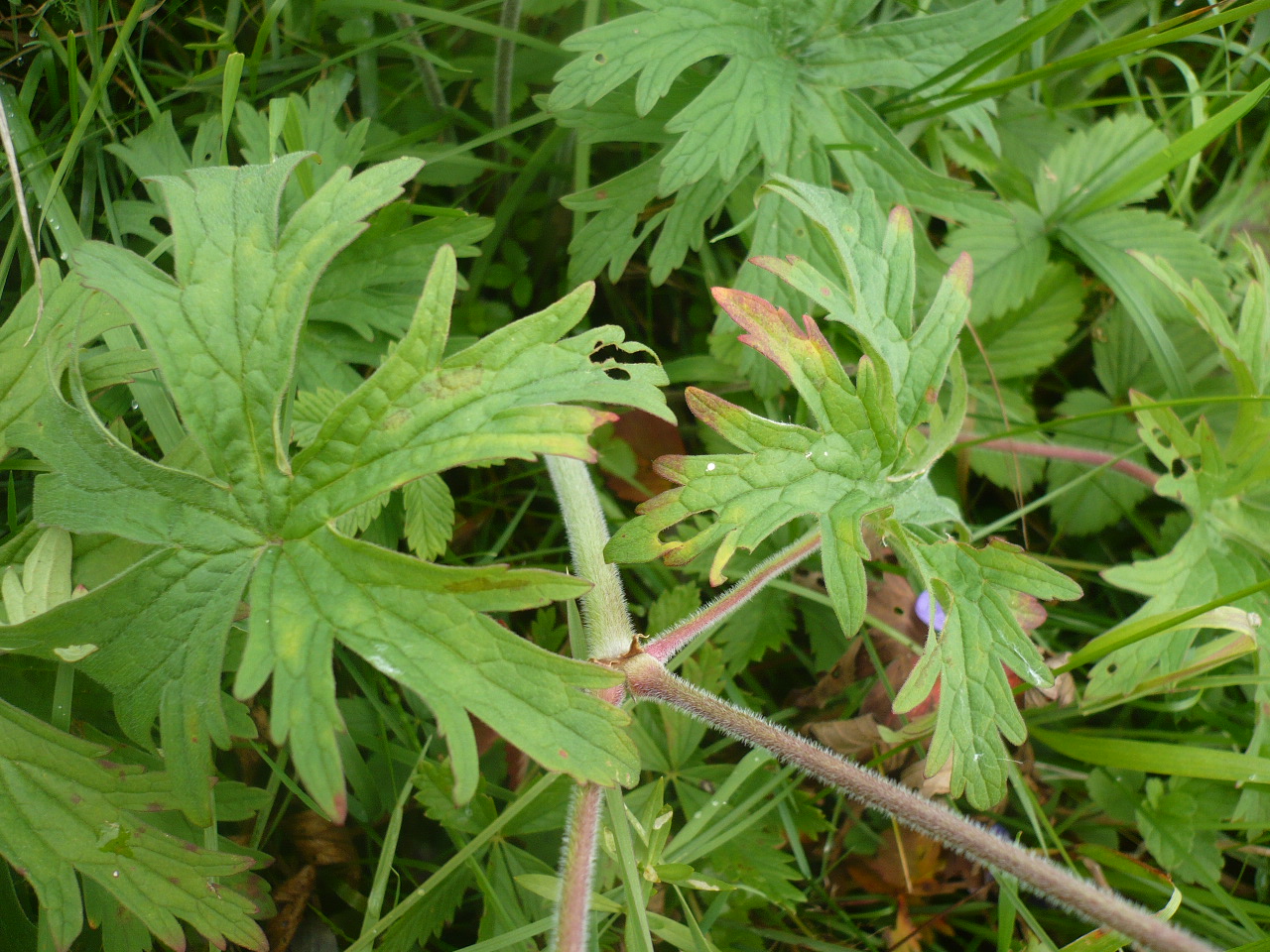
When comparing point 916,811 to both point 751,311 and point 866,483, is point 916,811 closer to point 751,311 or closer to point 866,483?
point 866,483

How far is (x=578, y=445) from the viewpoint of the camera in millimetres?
1296

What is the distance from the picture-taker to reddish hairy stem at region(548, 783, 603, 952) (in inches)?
60.0

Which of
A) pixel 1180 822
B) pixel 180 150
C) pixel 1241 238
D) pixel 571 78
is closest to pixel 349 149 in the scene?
pixel 180 150

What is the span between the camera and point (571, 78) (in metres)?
1.94

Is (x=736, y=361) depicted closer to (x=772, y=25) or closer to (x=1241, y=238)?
(x=772, y=25)

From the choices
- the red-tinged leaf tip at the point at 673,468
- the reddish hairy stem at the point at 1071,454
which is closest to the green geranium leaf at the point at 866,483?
the red-tinged leaf tip at the point at 673,468

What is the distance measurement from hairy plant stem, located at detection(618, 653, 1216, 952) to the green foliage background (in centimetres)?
9

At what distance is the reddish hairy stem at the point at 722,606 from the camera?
1713 millimetres

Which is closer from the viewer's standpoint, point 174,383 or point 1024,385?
point 174,383

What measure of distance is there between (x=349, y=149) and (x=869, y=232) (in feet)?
4.26

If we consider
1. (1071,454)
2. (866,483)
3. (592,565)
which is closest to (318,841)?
(592,565)

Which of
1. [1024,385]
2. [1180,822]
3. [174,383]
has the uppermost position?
[174,383]

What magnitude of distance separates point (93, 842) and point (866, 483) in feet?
5.05

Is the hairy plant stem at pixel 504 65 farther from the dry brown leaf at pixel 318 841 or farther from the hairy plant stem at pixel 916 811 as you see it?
the dry brown leaf at pixel 318 841
